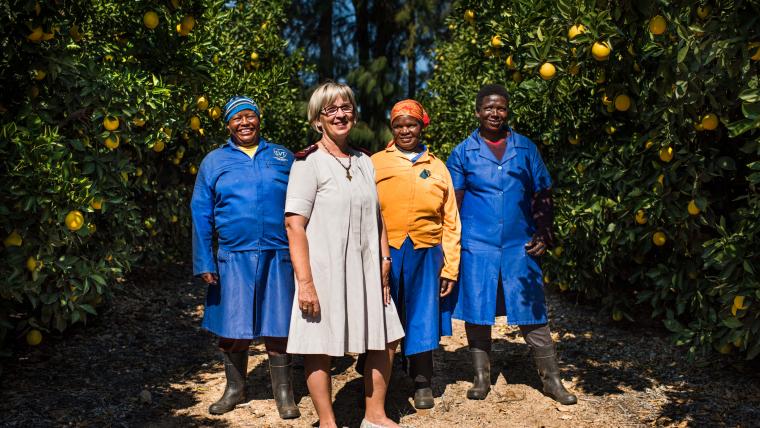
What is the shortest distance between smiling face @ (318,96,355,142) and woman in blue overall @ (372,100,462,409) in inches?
21.8

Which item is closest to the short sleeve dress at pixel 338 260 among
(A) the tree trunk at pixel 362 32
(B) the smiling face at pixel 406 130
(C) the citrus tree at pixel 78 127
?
(B) the smiling face at pixel 406 130

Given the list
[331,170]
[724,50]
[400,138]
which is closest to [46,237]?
[331,170]

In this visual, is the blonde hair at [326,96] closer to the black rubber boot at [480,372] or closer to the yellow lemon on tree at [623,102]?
the black rubber boot at [480,372]

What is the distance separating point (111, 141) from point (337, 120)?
1551 millimetres

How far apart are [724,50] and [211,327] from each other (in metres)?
2.95

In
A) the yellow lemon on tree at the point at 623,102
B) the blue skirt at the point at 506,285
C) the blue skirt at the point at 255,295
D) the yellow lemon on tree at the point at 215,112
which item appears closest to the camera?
the blue skirt at the point at 255,295

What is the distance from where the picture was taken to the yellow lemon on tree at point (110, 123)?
4301mm

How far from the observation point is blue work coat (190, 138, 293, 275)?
13.1 feet

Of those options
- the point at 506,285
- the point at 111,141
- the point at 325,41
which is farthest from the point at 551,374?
the point at 325,41

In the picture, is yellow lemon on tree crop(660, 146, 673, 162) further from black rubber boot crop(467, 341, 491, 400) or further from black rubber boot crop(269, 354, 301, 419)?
black rubber boot crop(269, 354, 301, 419)

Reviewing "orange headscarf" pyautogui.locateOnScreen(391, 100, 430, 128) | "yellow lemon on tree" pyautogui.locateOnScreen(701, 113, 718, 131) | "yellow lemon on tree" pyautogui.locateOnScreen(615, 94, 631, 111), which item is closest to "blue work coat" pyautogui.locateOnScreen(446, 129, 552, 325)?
"orange headscarf" pyautogui.locateOnScreen(391, 100, 430, 128)

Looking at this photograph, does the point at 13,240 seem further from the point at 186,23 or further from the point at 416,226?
the point at 416,226

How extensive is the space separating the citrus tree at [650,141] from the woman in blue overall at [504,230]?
1.65 ft

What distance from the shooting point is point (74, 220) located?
3.83m
